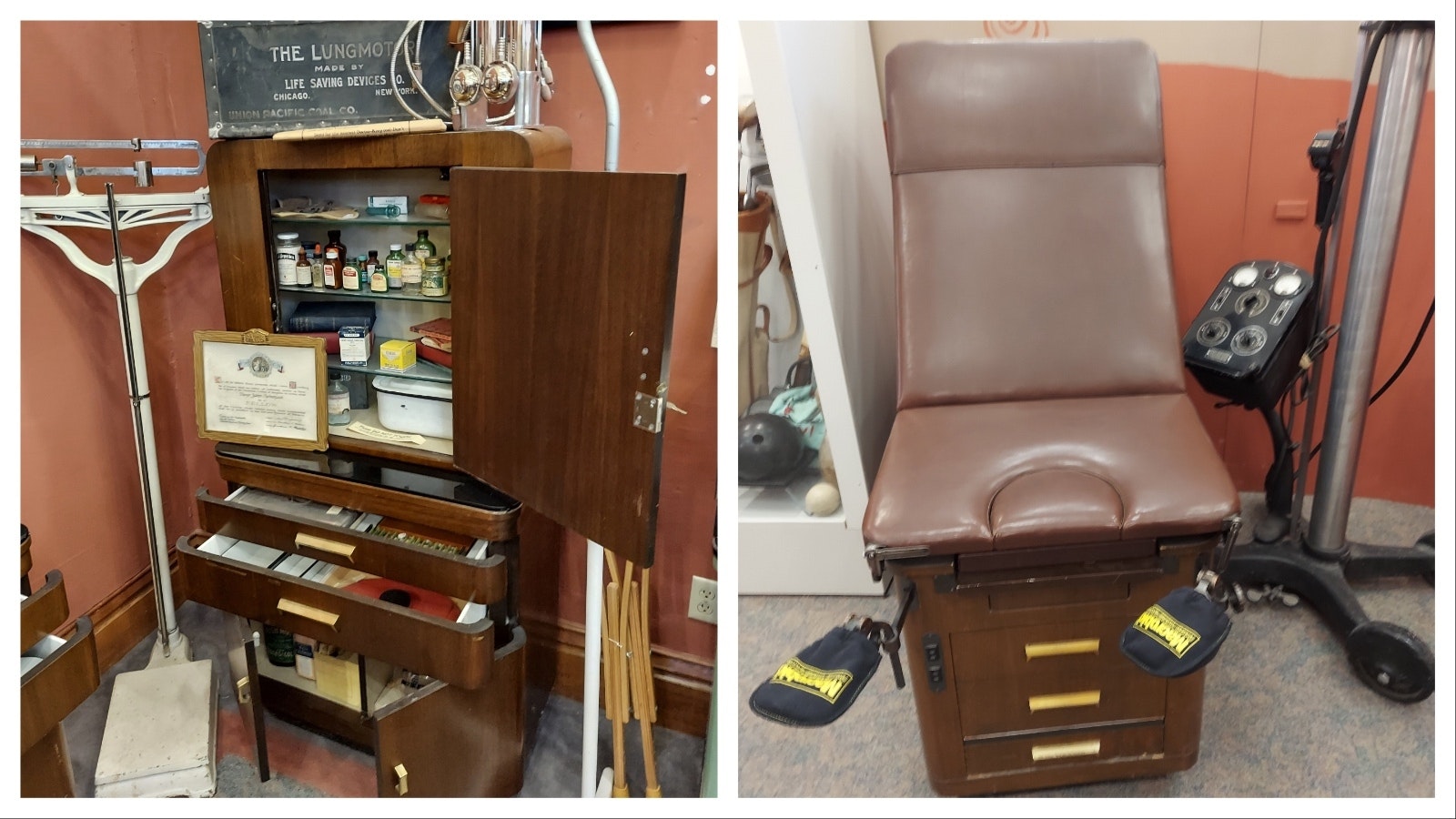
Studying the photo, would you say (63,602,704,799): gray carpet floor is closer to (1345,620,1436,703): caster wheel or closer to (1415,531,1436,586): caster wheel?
(1345,620,1436,703): caster wheel

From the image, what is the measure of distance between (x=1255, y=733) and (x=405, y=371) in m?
1.71

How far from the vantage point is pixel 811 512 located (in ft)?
7.00

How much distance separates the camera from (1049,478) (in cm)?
133

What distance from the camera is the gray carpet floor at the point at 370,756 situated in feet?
5.71

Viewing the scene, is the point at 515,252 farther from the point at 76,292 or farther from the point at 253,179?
the point at 76,292

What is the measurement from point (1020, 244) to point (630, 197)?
92 cm

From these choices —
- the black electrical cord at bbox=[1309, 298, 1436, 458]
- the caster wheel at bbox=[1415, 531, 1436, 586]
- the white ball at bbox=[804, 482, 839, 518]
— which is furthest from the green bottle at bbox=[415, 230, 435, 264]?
the caster wheel at bbox=[1415, 531, 1436, 586]

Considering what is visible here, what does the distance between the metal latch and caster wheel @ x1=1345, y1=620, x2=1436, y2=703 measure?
60.4 inches

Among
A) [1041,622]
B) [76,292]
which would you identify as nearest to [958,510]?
[1041,622]

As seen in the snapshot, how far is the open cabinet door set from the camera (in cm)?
102

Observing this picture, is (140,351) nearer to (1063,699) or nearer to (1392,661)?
(1063,699)

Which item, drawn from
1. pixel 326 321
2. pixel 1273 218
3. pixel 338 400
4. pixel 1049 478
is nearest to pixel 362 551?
pixel 338 400

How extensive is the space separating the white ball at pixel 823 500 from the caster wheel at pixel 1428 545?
52.6 inches

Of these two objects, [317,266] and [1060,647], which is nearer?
[1060,647]
